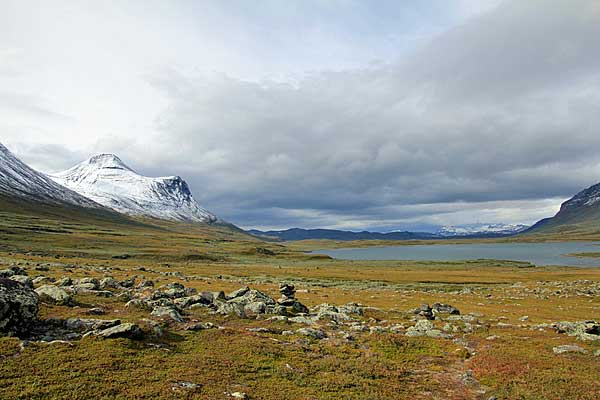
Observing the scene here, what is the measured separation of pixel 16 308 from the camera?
73.5ft

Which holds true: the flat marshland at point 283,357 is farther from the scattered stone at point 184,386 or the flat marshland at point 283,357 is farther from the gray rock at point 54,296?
the gray rock at point 54,296

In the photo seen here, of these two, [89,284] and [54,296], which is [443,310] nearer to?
[89,284]

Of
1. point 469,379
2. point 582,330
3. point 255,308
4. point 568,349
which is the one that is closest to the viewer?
point 469,379

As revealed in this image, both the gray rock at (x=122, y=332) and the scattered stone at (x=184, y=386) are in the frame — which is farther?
the gray rock at (x=122, y=332)

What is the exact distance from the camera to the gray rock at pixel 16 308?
21531mm

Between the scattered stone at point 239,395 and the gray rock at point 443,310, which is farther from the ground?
the scattered stone at point 239,395

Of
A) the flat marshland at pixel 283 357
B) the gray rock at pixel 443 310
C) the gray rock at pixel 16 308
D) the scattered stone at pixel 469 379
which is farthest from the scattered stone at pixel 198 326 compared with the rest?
the gray rock at pixel 443 310

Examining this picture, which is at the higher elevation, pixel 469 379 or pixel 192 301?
pixel 192 301

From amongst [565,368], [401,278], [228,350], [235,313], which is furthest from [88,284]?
[401,278]

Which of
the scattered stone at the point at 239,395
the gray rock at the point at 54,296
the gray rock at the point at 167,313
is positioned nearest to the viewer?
the scattered stone at the point at 239,395

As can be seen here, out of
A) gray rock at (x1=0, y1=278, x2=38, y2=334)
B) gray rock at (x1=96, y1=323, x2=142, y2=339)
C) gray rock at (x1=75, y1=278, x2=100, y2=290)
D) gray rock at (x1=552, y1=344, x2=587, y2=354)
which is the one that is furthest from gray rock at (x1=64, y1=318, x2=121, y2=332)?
gray rock at (x1=552, y1=344, x2=587, y2=354)

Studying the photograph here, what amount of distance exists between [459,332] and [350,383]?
19.0 metres

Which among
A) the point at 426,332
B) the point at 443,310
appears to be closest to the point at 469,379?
the point at 426,332

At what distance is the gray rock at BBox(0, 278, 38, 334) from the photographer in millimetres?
21531
